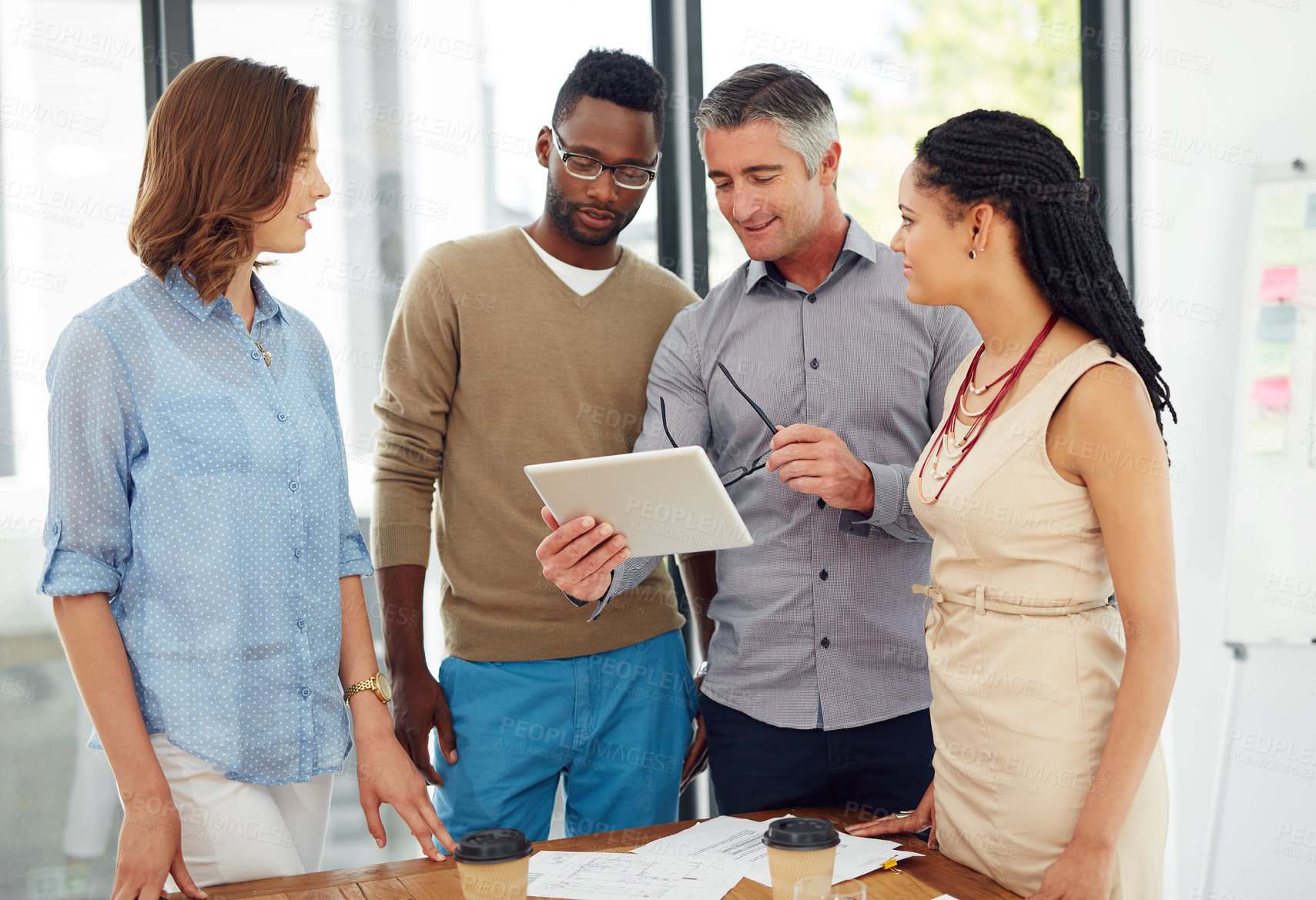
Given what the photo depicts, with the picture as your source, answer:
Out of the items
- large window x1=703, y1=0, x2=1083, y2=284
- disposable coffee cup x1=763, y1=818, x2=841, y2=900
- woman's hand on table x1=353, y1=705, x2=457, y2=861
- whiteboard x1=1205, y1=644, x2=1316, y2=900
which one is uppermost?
large window x1=703, y1=0, x2=1083, y2=284

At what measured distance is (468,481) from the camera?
2.09 metres

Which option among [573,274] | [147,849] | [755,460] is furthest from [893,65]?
[147,849]

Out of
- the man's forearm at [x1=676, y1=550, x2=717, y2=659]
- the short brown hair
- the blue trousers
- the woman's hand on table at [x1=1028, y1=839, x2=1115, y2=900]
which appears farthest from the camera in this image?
the man's forearm at [x1=676, y1=550, x2=717, y2=659]

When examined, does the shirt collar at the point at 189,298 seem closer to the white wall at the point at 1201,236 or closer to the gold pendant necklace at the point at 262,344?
the gold pendant necklace at the point at 262,344

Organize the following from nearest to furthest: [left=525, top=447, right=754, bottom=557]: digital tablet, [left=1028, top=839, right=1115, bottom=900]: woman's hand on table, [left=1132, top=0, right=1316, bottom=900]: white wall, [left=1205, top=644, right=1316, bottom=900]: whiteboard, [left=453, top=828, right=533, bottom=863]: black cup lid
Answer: [left=453, top=828, right=533, bottom=863]: black cup lid → [left=1028, top=839, right=1115, bottom=900]: woman's hand on table → [left=525, top=447, right=754, bottom=557]: digital tablet → [left=1205, top=644, right=1316, bottom=900]: whiteboard → [left=1132, top=0, right=1316, bottom=900]: white wall

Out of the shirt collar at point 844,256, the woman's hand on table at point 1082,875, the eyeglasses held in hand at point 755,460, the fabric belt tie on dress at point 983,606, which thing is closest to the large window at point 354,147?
the shirt collar at point 844,256

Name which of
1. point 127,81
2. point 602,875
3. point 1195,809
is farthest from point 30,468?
point 1195,809

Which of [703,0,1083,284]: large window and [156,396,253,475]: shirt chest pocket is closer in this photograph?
[156,396,253,475]: shirt chest pocket

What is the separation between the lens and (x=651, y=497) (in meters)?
1.48

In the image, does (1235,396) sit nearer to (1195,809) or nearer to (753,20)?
(1195,809)

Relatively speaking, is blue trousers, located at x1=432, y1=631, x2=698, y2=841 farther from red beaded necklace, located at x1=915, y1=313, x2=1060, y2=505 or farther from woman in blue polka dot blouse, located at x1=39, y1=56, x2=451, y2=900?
red beaded necklace, located at x1=915, y1=313, x2=1060, y2=505

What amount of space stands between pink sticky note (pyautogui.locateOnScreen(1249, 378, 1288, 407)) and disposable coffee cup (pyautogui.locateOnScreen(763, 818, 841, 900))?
2219mm

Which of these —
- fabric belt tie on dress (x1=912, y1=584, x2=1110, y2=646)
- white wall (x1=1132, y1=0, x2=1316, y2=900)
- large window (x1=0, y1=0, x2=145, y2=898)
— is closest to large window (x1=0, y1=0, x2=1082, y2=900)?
large window (x1=0, y1=0, x2=145, y2=898)

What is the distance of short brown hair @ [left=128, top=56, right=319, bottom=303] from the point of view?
1501mm
